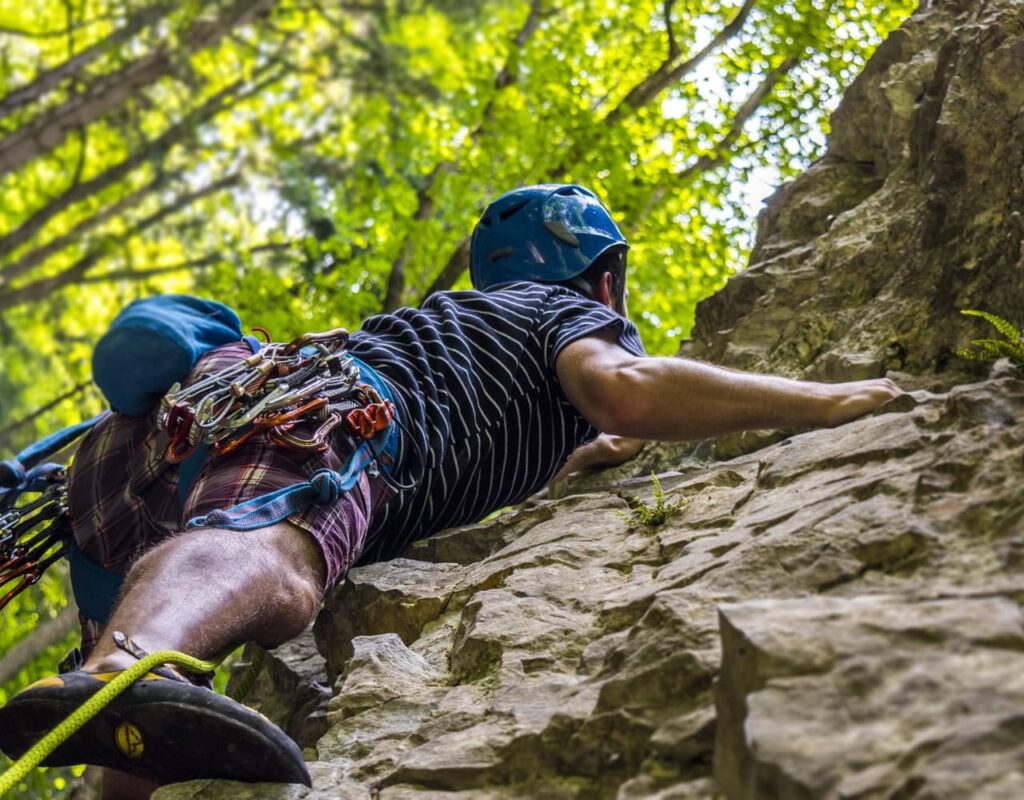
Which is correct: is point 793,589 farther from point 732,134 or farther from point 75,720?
point 732,134

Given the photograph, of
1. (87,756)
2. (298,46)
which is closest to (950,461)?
(87,756)

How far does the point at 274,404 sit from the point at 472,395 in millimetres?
788

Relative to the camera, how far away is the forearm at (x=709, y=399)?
11.7 feet

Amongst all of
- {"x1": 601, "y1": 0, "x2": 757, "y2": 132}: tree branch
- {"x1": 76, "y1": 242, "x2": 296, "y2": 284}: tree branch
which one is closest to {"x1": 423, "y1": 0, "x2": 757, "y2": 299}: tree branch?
{"x1": 601, "y1": 0, "x2": 757, "y2": 132}: tree branch

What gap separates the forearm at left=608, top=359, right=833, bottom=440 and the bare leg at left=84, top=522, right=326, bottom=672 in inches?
46.6

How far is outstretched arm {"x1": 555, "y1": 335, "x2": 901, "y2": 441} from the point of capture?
356 centimetres

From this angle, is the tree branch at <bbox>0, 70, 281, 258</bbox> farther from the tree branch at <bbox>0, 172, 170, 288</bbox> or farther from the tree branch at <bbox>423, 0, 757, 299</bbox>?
the tree branch at <bbox>423, 0, 757, 299</bbox>

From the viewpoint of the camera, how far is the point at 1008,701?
1541 mm

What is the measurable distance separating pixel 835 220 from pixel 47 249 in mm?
10032

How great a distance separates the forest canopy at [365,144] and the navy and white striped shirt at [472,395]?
555 cm

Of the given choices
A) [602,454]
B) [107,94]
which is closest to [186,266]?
[107,94]

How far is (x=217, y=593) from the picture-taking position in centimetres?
271

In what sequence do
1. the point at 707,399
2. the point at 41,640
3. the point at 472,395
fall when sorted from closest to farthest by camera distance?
the point at 707,399, the point at 472,395, the point at 41,640

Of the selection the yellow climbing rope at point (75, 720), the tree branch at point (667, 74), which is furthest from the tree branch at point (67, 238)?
the yellow climbing rope at point (75, 720)
